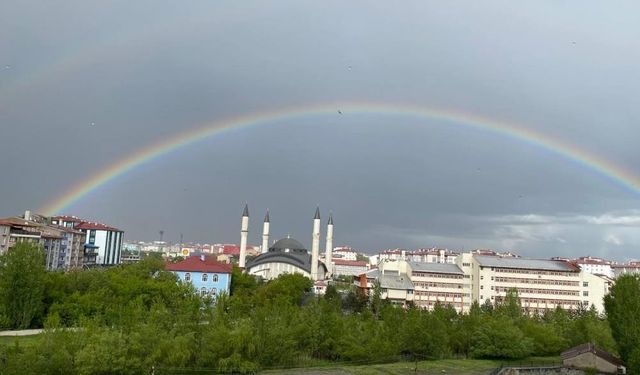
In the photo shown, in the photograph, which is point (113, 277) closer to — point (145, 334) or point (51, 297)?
point (51, 297)

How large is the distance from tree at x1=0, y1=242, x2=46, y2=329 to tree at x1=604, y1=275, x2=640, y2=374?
135ft

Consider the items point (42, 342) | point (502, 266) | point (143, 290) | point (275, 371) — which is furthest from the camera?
point (502, 266)

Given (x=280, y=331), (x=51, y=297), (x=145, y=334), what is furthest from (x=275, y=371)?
(x=51, y=297)

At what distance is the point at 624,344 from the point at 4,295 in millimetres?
43577

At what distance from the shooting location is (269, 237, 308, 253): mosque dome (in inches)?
4329

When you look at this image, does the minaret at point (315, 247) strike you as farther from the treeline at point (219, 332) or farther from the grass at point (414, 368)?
the grass at point (414, 368)

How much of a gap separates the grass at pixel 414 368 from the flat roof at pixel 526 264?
38568 mm

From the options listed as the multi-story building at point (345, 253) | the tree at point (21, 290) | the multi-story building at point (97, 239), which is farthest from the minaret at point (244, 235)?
the multi-story building at point (345, 253)

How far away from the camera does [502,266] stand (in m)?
73.1

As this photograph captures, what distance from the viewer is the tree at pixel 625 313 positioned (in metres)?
31.0

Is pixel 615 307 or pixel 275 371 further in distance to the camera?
pixel 615 307

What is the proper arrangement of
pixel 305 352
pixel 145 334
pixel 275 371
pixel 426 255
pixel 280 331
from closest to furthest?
1. pixel 145 334
2. pixel 275 371
3. pixel 280 331
4. pixel 305 352
5. pixel 426 255

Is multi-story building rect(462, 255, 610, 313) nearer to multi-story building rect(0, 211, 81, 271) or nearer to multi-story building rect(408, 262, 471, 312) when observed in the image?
multi-story building rect(408, 262, 471, 312)

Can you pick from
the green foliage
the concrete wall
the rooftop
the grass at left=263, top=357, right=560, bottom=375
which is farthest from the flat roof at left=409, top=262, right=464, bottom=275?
the concrete wall
